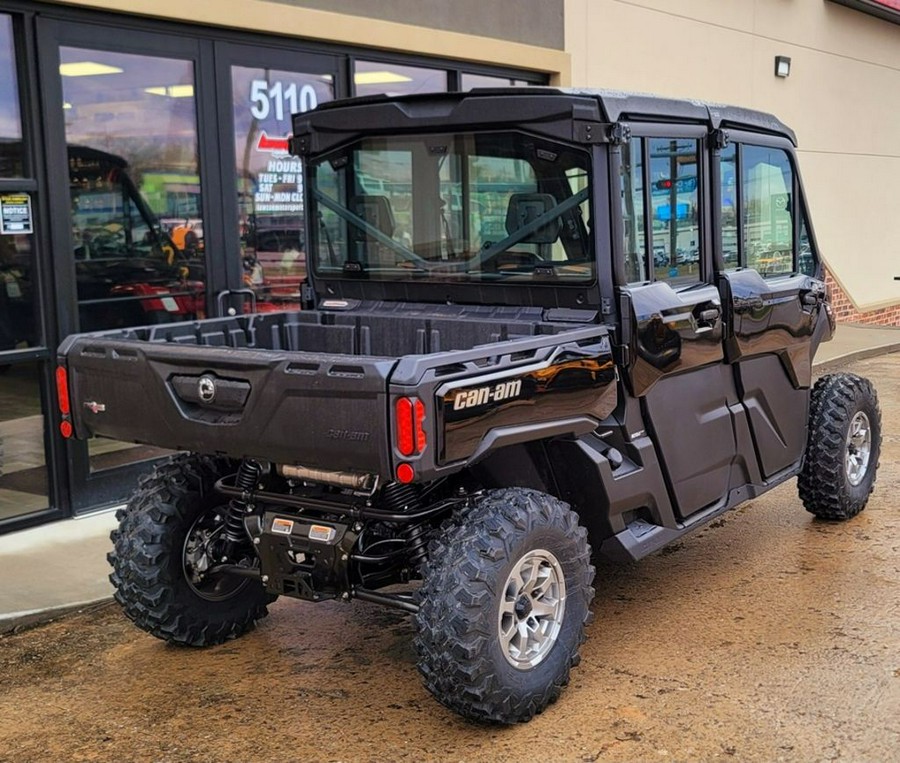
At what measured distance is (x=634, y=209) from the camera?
4.71m

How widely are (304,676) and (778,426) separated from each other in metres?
2.69

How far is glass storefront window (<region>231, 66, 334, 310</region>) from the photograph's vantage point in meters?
7.80

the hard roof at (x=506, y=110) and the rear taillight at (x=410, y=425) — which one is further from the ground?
the hard roof at (x=506, y=110)

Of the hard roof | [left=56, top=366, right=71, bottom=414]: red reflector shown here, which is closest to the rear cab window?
the hard roof

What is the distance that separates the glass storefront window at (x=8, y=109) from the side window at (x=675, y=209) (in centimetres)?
365

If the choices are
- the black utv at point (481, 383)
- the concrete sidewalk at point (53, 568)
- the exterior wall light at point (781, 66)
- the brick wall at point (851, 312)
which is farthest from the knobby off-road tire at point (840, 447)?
the brick wall at point (851, 312)

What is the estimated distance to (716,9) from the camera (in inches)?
508

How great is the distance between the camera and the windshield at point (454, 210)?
4.68 metres

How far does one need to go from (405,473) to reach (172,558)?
1427mm

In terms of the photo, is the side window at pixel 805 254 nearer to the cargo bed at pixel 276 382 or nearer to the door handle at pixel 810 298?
the door handle at pixel 810 298

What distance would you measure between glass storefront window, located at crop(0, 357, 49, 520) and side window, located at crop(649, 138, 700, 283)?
369cm

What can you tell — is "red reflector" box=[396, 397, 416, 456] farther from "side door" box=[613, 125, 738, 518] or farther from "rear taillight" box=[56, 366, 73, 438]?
"rear taillight" box=[56, 366, 73, 438]

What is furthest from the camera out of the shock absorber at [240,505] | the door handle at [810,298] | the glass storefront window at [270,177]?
the glass storefront window at [270,177]

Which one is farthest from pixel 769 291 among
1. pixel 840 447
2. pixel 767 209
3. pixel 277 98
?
pixel 277 98
